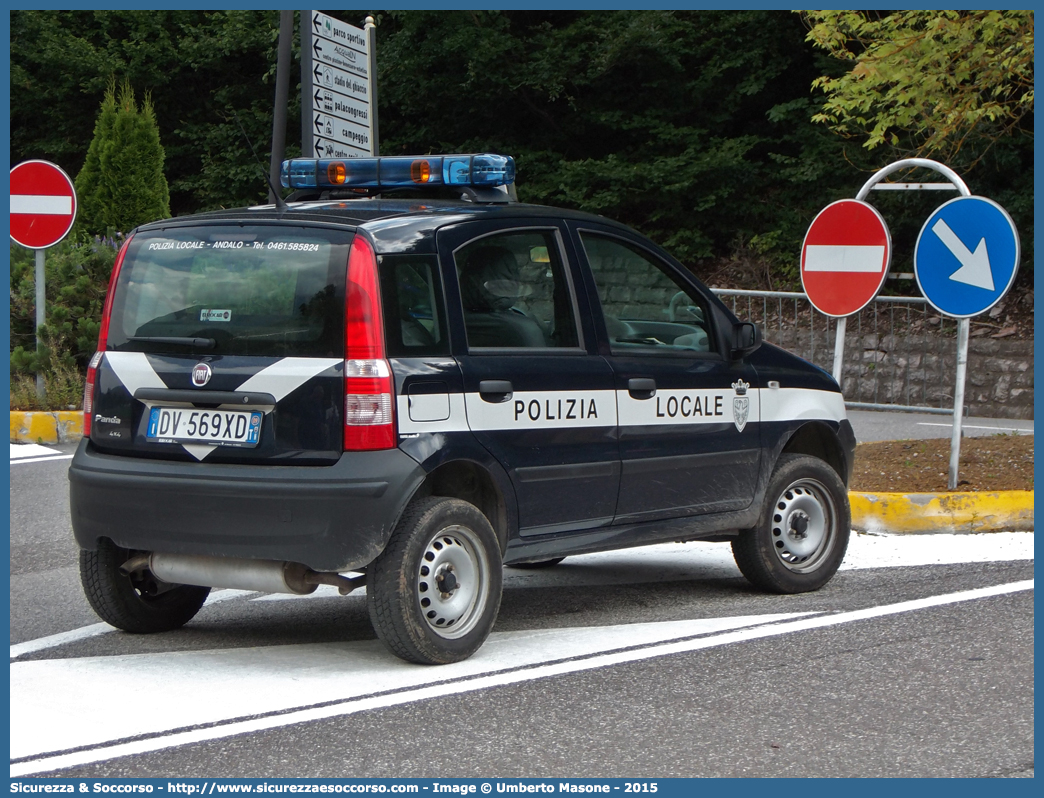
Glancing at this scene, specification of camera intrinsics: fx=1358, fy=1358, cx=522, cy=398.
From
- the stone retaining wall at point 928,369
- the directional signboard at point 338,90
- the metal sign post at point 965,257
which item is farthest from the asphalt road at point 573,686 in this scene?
the stone retaining wall at point 928,369

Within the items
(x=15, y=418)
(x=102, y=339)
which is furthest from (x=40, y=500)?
(x=102, y=339)

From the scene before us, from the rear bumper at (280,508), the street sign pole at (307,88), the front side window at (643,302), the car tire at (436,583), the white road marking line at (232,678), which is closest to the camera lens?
the white road marking line at (232,678)

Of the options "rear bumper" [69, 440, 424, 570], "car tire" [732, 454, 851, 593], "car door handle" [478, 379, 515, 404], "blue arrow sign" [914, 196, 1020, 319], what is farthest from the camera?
"blue arrow sign" [914, 196, 1020, 319]

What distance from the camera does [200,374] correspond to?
5152 mm

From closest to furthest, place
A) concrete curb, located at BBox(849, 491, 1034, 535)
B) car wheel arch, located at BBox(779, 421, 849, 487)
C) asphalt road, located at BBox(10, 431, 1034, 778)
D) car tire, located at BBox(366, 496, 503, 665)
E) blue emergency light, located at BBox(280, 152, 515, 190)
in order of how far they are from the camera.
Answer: asphalt road, located at BBox(10, 431, 1034, 778), car tire, located at BBox(366, 496, 503, 665), blue emergency light, located at BBox(280, 152, 515, 190), car wheel arch, located at BBox(779, 421, 849, 487), concrete curb, located at BBox(849, 491, 1034, 535)

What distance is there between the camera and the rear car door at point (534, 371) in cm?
537

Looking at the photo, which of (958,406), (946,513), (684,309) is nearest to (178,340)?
(684,309)

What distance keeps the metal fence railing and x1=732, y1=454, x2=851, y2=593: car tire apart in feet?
31.4

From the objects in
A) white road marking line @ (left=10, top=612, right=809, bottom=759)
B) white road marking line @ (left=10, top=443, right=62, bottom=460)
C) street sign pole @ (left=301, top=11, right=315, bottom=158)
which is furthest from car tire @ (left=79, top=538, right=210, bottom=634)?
street sign pole @ (left=301, top=11, right=315, bottom=158)

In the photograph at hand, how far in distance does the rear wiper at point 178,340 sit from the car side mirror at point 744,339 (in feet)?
8.22

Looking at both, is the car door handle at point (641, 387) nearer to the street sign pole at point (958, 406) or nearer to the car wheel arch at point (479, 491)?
the car wheel arch at point (479, 491)

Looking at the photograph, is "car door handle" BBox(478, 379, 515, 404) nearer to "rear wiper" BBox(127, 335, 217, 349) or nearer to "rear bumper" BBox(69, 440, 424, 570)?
"rear bumper" BBox(69, 440, 424, 570)

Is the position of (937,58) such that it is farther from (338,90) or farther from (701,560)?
(701,560)

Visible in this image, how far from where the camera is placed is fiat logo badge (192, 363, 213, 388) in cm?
514
